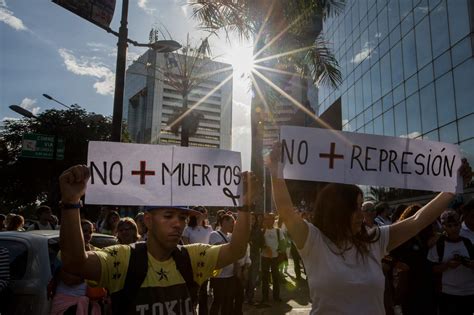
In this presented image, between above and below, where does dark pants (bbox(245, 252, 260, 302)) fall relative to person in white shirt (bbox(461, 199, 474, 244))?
below

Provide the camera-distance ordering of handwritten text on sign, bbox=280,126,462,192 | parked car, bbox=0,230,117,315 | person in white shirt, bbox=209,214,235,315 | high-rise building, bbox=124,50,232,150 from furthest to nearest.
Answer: high-rise building, bbox=124,50,232,150 → person in white shirt, bbox=209,214,235,315 → parked car, bbox=0,230,117,315 → handwritten text on sign, bbox=280,126,462,192

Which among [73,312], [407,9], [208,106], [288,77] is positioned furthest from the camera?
[208,106]

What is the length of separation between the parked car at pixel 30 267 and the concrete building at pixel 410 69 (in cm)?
1622

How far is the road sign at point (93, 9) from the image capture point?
8.71 metres

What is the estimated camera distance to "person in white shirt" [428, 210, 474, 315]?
4734mm

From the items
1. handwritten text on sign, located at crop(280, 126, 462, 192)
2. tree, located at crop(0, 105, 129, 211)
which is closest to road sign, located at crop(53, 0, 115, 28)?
handwritten text on sign, located at crop(280, 126, 462, 192)

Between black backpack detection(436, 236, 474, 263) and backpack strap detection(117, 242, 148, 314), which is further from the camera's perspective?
black backpack detection(436, 236, 474, 263)

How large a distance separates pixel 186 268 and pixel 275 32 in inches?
367

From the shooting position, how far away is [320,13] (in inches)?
449

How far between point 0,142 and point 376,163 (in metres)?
35.1

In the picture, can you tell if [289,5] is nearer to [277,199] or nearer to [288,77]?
[288,77]

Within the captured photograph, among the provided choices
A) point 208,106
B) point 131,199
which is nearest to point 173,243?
point 131,199

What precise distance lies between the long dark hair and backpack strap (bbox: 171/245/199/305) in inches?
34.9

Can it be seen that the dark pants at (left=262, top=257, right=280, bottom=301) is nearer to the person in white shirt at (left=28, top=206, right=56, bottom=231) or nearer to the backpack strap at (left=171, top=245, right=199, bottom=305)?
the person in white shirt at (left=28, top=206, right=56, bottom=231)
